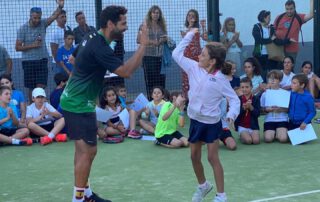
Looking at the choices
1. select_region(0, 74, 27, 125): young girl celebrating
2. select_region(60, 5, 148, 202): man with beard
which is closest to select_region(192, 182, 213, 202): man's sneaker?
select_region(60, 5, 148, 202): man with beard

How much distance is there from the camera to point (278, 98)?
870cm

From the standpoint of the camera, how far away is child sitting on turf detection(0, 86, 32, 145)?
852 centimetres

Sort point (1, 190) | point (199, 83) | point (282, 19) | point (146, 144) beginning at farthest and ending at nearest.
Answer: point (282, 19) → point (146, 144) → point (1, 190) → point (199, 83)

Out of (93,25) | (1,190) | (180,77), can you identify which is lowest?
(1,190)

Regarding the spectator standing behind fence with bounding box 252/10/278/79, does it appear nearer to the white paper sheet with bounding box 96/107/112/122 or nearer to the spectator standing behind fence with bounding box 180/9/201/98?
the spectator standing behind fence with bounding box 180/9/201/98

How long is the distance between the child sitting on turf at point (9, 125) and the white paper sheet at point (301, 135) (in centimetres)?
354

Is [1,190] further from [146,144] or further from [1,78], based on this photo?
[1,78]

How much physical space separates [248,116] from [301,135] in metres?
0.76

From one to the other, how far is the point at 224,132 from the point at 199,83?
2715mm

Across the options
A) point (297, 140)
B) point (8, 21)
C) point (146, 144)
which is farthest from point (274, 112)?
point (8, 21)

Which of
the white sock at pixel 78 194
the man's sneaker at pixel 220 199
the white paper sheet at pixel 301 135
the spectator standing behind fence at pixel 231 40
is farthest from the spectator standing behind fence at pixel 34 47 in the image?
the man's sneaker at pixel 220 199

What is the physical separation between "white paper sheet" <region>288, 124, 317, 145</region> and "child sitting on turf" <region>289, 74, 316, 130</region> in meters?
0.08

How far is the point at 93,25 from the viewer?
11016mm

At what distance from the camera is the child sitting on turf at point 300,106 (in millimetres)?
8375
